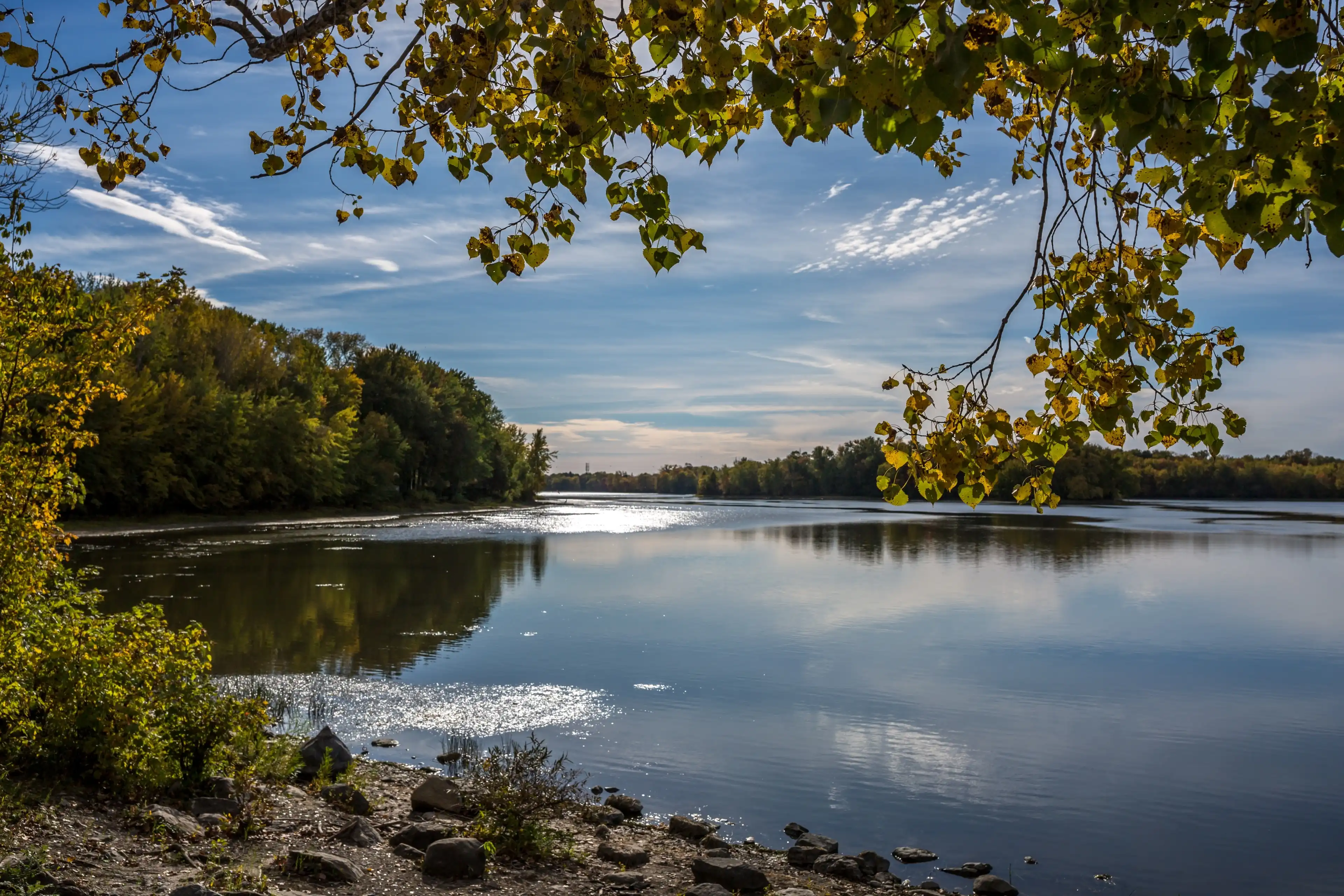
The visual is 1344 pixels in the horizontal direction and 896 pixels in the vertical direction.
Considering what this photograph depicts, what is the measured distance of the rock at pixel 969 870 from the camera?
6.40 meters

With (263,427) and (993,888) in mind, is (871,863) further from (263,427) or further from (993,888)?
(263,427)

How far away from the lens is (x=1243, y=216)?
8.09 ft

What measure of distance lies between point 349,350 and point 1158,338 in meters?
78.6

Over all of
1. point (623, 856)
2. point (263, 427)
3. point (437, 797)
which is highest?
point (263, 427)

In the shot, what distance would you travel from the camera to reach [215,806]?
5.67m

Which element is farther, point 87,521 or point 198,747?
point 87,521

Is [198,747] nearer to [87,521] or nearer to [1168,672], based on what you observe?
[1168,672]

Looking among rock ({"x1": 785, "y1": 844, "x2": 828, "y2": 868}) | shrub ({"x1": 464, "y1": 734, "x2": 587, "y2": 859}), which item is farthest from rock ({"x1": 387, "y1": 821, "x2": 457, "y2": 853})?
rock ({"x1": 785, "y1": 844, "x2": 828, "y2": 868})

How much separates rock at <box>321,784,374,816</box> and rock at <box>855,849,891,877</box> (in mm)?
3661

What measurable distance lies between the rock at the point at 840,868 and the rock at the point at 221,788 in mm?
4170

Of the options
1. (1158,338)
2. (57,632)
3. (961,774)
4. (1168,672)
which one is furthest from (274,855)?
(1168,672)

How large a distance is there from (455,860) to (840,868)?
2753mm

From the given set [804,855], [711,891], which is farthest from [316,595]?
[711,891]

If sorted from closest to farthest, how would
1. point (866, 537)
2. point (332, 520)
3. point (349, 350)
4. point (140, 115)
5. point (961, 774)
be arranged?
point (140, 115) → point (961, 774) → point (866, 537) → point (332, 520) → point (349, 350)
